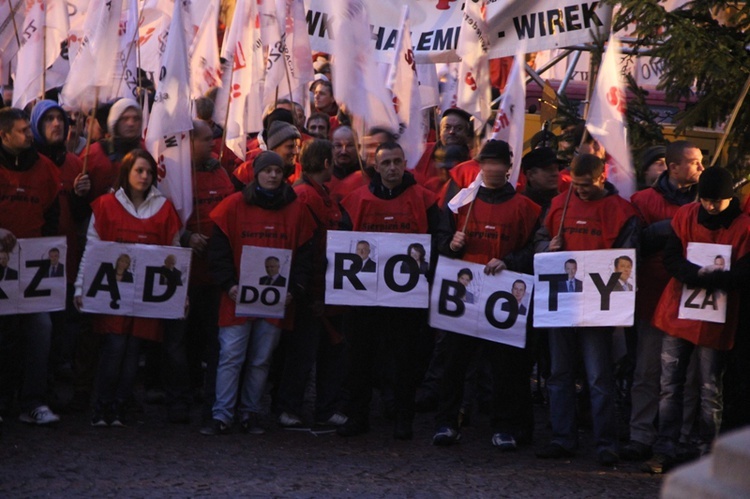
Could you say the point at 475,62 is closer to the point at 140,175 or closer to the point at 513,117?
the point at 513,117

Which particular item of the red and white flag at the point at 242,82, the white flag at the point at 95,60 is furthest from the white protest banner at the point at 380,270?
the red and white flag at the point at 242,82

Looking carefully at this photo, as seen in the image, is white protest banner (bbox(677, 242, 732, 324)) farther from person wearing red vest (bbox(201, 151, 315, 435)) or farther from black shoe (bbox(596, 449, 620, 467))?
person wearing red vest (bbox(201, 151, 315, 435))

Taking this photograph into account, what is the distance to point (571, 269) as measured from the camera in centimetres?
853

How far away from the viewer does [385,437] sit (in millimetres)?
9125

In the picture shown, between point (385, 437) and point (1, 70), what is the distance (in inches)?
208

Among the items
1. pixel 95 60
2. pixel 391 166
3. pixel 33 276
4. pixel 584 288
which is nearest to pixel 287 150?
pixel 391 166

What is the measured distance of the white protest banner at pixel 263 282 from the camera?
8.91 metres

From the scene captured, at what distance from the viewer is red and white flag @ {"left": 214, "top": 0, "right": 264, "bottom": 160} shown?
11414 millimetres

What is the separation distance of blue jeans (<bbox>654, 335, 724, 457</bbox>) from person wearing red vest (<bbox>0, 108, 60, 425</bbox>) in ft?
13.5

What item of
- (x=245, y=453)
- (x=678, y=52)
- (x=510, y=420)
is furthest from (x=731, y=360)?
(x=245, y=453)

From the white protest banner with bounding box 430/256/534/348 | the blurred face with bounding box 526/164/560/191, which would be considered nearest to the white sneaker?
the white protest banner with bounding box 430/256/534/348

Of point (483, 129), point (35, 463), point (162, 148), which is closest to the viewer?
point (35, 463)

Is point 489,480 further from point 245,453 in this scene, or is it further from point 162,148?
point 162,148

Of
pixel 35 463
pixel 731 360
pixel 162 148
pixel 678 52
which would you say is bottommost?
pixel 35 463
